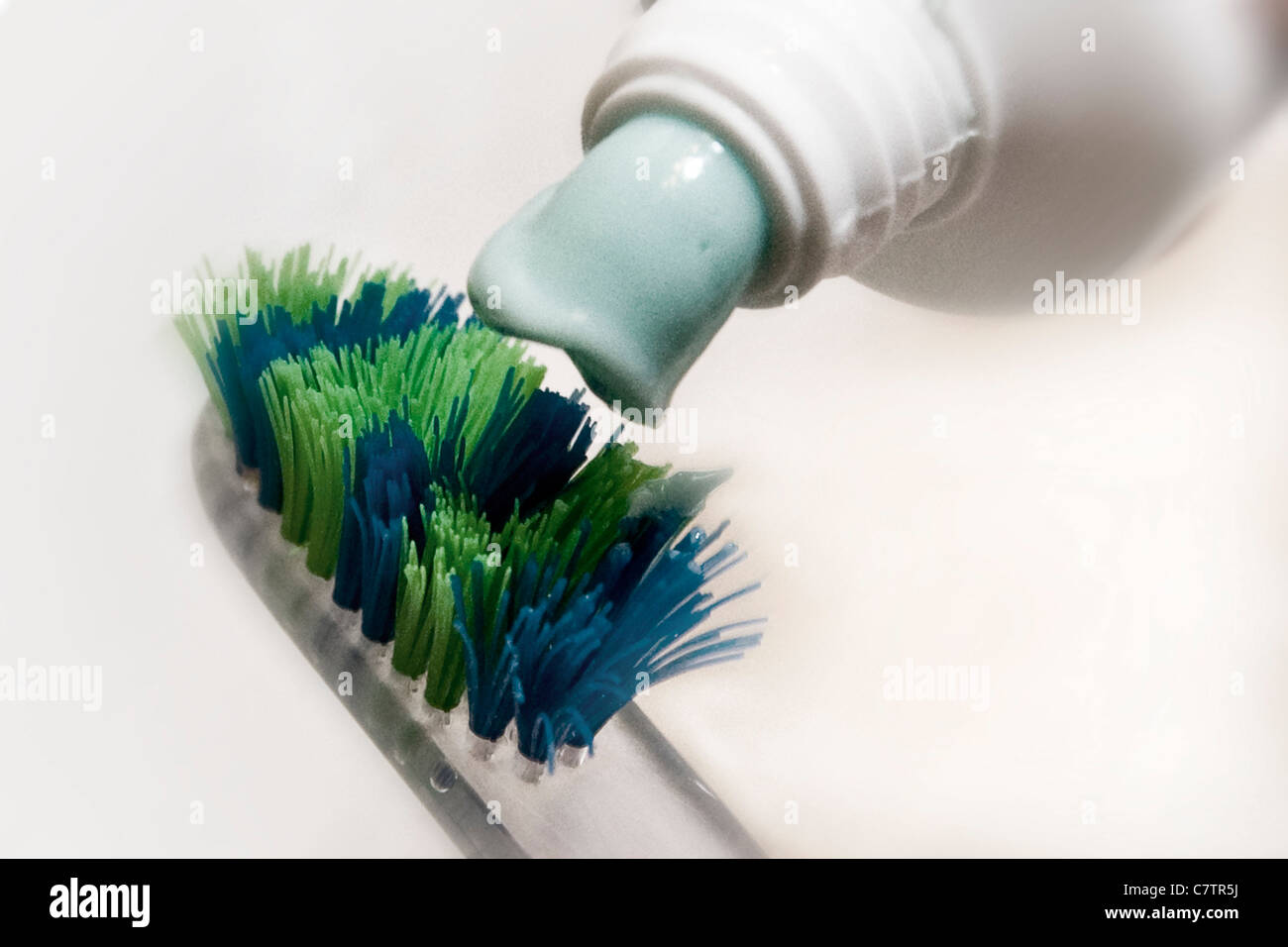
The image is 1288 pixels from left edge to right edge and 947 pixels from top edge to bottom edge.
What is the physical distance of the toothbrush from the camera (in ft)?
1.09

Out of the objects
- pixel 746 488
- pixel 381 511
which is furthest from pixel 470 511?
pixel 746 488

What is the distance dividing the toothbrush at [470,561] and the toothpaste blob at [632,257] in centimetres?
7

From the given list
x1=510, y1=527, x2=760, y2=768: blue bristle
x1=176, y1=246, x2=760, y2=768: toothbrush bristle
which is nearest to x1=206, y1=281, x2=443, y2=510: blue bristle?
x1=176, y1=246, x2=760, y2=768: toothbrush bristle

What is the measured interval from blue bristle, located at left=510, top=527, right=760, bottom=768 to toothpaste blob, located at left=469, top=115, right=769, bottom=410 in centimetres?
7

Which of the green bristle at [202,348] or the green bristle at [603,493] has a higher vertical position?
the green bristle at [202,348]

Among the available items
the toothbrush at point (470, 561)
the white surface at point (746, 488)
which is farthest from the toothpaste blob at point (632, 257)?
the white surface at point (746, 488)

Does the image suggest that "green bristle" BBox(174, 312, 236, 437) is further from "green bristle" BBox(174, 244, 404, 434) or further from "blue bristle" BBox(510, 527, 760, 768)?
"blue bristle" BBox(510, 527, 760, 768)

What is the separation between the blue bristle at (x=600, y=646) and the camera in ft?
1.05

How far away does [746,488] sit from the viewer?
1.58ft

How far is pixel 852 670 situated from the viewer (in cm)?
46

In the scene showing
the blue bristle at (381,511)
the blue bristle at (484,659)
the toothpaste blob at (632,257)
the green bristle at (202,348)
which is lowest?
the blue bristle at (484,659)

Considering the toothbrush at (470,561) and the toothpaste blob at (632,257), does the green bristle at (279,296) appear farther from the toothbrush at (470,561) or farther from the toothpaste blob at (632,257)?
→ the toothpaste blob at (632,257)

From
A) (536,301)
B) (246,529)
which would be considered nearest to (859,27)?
(536,301)

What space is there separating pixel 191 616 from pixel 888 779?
25 centimetres
